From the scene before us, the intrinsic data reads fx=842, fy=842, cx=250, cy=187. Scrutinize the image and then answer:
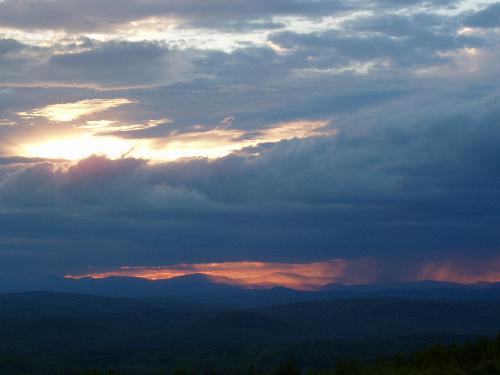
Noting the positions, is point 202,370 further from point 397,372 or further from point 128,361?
point 397,372

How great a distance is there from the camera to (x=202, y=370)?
15150 centimetres

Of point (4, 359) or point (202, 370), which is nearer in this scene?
point (202, 370)

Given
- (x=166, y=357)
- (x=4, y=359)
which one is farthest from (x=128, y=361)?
(x=4, y=359)

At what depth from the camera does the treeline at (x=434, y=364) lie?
5231 cm

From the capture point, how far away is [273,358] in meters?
178

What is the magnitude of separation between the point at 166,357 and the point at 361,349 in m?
44.7

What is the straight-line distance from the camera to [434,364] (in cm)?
5844

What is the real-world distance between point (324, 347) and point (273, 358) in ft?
66.4

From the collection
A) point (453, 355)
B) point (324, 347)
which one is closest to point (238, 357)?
point (324, 347)

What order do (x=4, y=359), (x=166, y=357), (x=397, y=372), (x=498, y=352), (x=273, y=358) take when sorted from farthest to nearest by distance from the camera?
(x=166, y=357)
(x=273, y=358)
(x=4, y=359)
(x=498, y=352)
(x=397, y=372)

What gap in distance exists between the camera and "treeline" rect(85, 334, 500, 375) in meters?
52.3

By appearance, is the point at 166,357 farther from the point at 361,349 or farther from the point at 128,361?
the point at 361,349

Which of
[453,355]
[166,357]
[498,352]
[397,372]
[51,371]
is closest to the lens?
[397,372]

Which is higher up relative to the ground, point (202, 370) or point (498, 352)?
point (498, 352)
